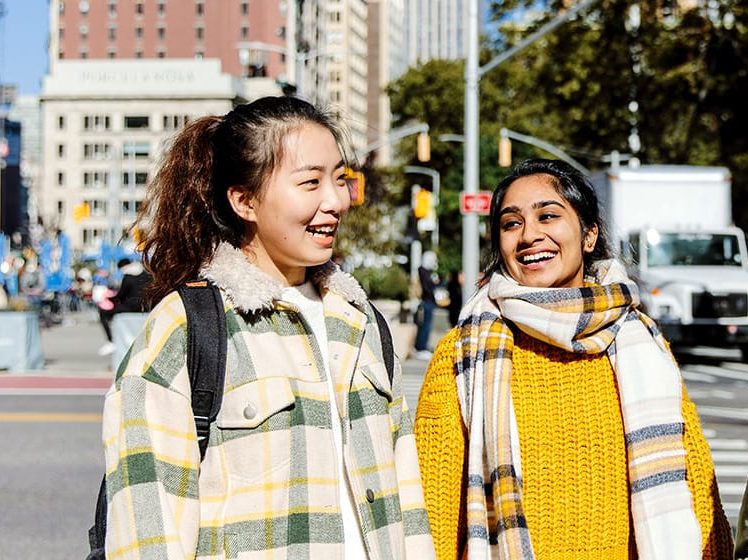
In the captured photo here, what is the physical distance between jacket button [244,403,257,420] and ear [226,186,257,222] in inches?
17.7

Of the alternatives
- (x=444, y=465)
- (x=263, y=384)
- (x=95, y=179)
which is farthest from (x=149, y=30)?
(x=263, y=384)

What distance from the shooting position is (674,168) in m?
22.5

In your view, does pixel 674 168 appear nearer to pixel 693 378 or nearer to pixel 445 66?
pixel 693 378

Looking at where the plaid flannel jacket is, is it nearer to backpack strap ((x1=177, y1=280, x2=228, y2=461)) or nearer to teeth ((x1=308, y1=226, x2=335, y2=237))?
backpack strap ((x1=177, y1=280, x2=228, y2=461))

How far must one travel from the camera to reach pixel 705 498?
3230 millimetres

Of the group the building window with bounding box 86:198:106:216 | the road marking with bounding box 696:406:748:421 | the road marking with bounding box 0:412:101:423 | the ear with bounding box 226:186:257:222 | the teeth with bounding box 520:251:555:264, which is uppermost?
the building window with bounding box 86:198:106:216

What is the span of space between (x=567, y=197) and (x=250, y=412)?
4.08 feet

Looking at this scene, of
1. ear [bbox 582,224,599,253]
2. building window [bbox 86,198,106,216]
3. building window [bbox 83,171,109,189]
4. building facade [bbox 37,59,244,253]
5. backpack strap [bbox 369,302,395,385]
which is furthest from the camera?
building window [bbox 86,198,106,216]

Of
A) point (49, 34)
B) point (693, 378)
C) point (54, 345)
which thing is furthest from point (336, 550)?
point (49, 34)

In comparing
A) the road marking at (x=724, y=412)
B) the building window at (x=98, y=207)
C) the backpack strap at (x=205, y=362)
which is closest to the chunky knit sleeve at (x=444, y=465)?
the backpack strap at (x=205, y=362)

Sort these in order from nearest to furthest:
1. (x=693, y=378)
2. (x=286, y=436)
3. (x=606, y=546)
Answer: (x=286, y=436), (x=606, y=546), (x=693, y=378)

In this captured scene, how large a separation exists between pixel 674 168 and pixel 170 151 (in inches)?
811

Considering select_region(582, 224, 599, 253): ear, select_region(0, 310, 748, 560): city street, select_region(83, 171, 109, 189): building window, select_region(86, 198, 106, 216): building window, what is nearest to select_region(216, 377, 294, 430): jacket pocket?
select_region(582, 224, 599, 253): ear

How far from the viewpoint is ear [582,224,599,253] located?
3.42m
